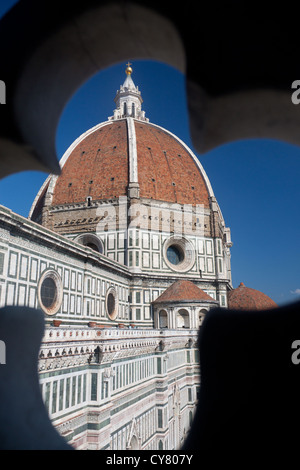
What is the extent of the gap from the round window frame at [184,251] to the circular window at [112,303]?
719cm

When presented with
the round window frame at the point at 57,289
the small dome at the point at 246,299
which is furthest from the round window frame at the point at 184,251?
the round window frame at the point at 57,289

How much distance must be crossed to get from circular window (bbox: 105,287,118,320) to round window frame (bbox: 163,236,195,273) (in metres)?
7.19

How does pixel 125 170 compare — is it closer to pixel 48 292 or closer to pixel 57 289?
pixel 57 289

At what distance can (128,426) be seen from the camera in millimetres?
13469

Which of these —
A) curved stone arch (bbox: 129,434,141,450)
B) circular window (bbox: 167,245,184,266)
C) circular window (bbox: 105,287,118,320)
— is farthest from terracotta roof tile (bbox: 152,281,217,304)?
curved stone arch (bbox: 129,434,141,450)

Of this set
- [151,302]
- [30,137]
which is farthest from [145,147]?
[30,137]

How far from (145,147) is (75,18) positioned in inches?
1394

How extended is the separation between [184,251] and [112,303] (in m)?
9.36

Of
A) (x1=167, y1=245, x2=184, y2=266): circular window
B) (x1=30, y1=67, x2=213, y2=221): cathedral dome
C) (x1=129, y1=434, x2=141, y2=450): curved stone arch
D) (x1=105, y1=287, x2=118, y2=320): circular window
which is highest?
(x1=30, y1=67, x2=213, y2=221): cathedral dome

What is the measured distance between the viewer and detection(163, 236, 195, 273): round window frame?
30.8 meters

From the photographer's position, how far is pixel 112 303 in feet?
82.9

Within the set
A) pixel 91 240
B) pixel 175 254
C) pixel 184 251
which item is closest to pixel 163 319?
pixel 175 254

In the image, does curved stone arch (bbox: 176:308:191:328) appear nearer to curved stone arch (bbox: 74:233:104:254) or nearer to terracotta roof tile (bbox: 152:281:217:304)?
terracotta roof tile (bbox: 152:281:217:304)

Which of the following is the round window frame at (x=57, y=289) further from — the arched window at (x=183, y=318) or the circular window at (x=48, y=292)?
the arched window at (x=183, y=318)
